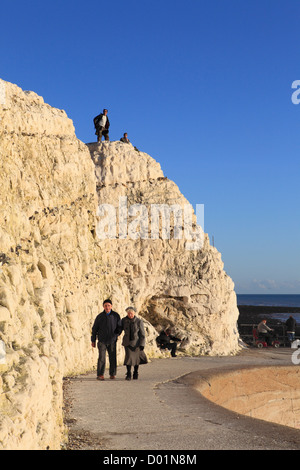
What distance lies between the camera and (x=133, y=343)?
994cm

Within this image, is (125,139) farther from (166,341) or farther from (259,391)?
(259,391)

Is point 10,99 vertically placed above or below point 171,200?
above

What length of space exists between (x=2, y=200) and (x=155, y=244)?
10524 millimetres

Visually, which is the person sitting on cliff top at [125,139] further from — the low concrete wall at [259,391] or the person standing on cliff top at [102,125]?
the low concrete wall at [259,391]

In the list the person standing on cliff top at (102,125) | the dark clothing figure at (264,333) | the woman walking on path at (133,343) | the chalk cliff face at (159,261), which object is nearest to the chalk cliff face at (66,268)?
the chalk cliff face at (159,261)

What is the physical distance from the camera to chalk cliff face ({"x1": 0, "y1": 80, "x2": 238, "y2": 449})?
4777 mm

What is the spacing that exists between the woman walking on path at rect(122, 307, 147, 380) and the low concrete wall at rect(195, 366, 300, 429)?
1.23 meters

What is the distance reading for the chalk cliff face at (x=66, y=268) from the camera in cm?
478

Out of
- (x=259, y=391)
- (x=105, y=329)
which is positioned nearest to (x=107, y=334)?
(x=105, y=329)

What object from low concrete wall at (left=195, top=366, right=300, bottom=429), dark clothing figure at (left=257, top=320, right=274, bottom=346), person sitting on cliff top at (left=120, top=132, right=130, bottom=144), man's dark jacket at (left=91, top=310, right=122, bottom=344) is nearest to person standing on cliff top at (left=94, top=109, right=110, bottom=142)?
person sitting on cliff top at (left=120, top=132, right=130, bottom=144)

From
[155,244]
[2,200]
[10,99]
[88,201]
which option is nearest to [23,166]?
[10,99]

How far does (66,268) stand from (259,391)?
5375mm

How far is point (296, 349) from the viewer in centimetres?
1930
